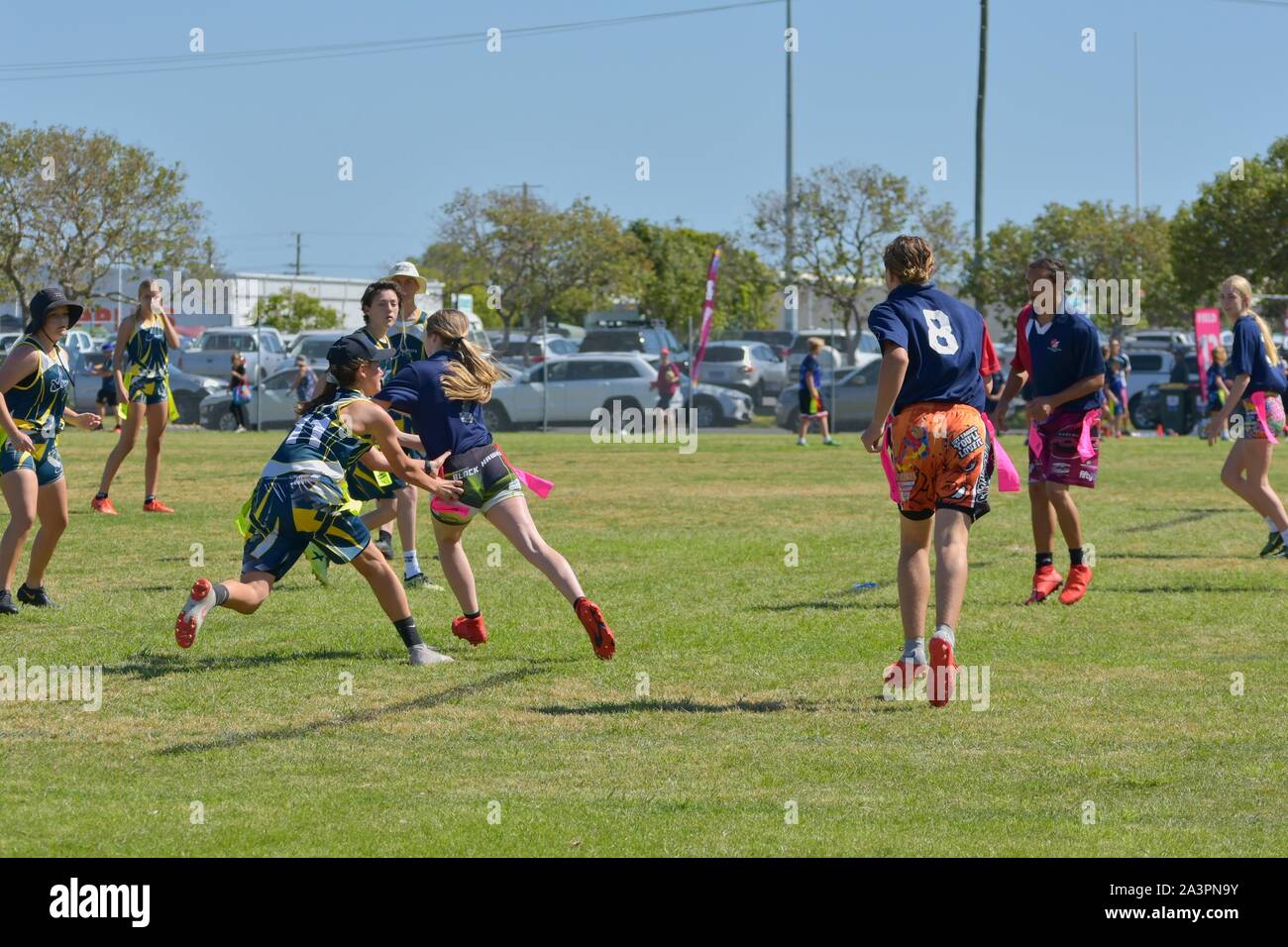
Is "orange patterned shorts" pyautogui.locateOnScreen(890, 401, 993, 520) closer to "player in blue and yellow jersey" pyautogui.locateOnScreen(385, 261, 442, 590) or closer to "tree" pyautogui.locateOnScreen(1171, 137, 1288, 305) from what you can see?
"player in blue and yellow jersey" pyautogui.locateOnScreen(385, 261, 442, 590)

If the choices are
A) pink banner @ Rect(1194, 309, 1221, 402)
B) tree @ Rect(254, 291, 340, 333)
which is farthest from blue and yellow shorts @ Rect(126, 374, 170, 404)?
tree @ Rect(254, 291, 340, 333)

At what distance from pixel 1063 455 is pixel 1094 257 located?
135 feet

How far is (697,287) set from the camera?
2502 inches

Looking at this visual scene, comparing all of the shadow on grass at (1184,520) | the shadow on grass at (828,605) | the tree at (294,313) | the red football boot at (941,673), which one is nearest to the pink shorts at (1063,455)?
the shadow on grass at (828,605)

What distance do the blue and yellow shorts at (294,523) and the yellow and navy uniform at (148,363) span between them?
808 centimetres

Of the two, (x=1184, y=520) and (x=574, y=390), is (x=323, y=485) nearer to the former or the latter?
(x=1184, y=520)

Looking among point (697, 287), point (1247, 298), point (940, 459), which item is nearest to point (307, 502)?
point (940, 459)

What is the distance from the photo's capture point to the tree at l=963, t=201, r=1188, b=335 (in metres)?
47.7

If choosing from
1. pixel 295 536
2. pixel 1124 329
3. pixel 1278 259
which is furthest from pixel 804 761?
pixel 1124 329

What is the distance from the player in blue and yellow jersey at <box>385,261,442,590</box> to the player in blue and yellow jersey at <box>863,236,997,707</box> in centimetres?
379

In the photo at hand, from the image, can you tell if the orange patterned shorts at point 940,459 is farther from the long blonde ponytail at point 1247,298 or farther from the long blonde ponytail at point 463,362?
the long blonde ponytail at point 1247,298

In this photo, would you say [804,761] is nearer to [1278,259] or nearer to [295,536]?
[295,536]

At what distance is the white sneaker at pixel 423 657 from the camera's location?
8.49 m
